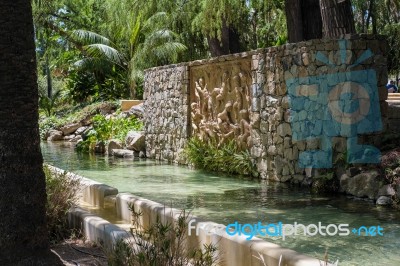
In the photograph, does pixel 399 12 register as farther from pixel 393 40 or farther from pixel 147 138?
pixel 147 138

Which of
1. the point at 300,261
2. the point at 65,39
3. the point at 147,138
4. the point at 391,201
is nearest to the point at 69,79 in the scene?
the point at 65,39

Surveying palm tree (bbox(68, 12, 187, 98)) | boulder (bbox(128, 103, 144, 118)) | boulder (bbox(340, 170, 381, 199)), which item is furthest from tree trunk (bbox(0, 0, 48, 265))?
boulder (bbox(128, 103, 144, 118))

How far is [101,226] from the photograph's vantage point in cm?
557

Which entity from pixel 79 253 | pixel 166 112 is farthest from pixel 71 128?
pixel 79 253

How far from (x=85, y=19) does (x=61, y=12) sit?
186 centimetres

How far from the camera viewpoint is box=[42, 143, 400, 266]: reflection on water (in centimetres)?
607

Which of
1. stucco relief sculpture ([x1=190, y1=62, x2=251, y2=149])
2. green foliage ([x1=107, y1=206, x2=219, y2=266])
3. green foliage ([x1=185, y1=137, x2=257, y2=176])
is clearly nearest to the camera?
green foliage ([x1=107, y1=206, x2=219, y2=266])

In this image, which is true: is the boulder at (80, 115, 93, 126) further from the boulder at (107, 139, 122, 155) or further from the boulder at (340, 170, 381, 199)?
the boulder at (340, 170, 381, 199)

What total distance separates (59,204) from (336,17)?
6488 mm

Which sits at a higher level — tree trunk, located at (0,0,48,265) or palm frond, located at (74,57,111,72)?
palm frond, located at (74,57,111,72)

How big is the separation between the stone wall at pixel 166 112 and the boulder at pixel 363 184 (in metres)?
6.02

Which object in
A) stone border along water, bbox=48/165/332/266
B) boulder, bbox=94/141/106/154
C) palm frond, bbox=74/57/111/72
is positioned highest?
palm frond, bbox=74/57/111/72

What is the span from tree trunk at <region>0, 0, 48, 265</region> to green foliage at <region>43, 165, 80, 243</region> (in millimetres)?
1541

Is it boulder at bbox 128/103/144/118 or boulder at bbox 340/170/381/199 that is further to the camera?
boulder at bbox 128/103/144/118
